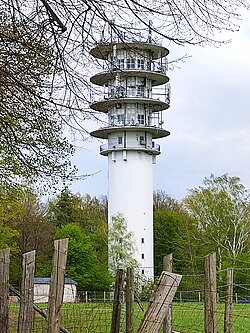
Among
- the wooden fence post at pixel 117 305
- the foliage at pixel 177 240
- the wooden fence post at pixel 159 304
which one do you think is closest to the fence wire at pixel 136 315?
the wooden fence post at pixel 117 305

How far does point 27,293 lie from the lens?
688cm

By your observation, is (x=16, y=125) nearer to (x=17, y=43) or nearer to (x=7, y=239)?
(x=17, y=43)

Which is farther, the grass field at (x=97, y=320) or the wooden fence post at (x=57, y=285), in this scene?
the grass field at (x=97, y=320)

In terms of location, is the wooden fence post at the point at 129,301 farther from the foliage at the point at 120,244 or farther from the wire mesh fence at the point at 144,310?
the foliage at the point at 120,244

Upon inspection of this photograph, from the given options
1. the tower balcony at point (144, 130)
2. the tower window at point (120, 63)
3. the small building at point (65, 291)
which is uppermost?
the tower balcony at point (144, 130)

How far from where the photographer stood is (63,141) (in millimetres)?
11164

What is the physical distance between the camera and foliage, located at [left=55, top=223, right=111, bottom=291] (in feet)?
159

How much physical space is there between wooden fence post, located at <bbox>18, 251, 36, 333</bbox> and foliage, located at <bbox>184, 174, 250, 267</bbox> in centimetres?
4963

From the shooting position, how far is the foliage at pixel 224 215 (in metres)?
56.8

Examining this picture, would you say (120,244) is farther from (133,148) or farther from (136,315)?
(136,315)

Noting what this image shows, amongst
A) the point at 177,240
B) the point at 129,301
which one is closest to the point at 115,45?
the point at 129,301

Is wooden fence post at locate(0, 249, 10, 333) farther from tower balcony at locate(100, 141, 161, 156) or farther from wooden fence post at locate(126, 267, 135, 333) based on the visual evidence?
tower balcony at locate(100, 141, 161, 156)

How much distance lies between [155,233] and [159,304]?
178 ft

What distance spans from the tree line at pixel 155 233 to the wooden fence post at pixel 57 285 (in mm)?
39866
